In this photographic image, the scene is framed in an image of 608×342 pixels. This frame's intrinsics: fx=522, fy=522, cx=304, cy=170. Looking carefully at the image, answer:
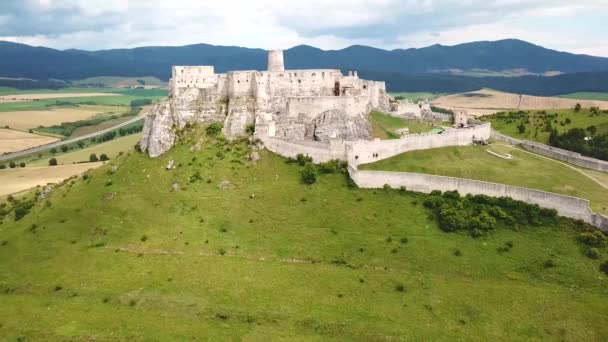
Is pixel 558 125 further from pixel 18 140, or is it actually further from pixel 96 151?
pixel 18 140

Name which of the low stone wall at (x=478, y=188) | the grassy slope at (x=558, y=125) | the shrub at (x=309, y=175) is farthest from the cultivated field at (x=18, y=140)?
the grassy slope at (x=558, y=125)

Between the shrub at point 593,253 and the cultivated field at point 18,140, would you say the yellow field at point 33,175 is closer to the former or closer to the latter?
the cultivated field at point 18,140

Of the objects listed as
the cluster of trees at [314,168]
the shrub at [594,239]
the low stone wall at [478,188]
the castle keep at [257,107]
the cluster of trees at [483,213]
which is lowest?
the shrub at [594,239]

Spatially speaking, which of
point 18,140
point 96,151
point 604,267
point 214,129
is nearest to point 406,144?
point 214,129

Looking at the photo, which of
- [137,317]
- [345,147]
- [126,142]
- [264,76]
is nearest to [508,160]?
[345,147]

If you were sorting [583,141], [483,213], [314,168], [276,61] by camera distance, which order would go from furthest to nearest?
1. [276,61]
2. [583,141]
3. [314,168]
4. [483,213]

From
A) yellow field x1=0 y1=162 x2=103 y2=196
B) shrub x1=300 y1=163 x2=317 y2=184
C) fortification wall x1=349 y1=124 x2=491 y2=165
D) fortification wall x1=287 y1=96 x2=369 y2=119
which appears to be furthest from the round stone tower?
yellow field x1=0 y1=162 x2=103 y2=196
